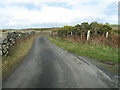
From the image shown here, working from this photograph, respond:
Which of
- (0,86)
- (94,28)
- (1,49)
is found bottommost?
(0,86)

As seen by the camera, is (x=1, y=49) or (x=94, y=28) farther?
(x=94, y=28)

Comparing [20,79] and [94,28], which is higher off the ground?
[94,28]

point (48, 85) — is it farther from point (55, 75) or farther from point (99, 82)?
point (99, 82)

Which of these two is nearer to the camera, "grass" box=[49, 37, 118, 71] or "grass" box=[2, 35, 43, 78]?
"grass" box=[2, 35, 43, 78]

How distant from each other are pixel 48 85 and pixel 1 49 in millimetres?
7138

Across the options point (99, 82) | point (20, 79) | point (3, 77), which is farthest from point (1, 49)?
point (99, 82)

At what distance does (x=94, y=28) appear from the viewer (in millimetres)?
25859

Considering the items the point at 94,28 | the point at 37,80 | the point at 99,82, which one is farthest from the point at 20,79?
the point at 94,28

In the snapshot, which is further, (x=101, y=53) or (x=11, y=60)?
(x=101, y=53)

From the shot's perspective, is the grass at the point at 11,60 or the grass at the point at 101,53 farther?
the grass at the point at 101,53

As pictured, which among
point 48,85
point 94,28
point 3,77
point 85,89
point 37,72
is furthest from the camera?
point 94,28

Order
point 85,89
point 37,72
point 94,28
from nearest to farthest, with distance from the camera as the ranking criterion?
point 85,89, point 37,72, point 94,28

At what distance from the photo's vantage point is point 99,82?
5.84 metres

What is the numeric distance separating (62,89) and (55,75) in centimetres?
167
